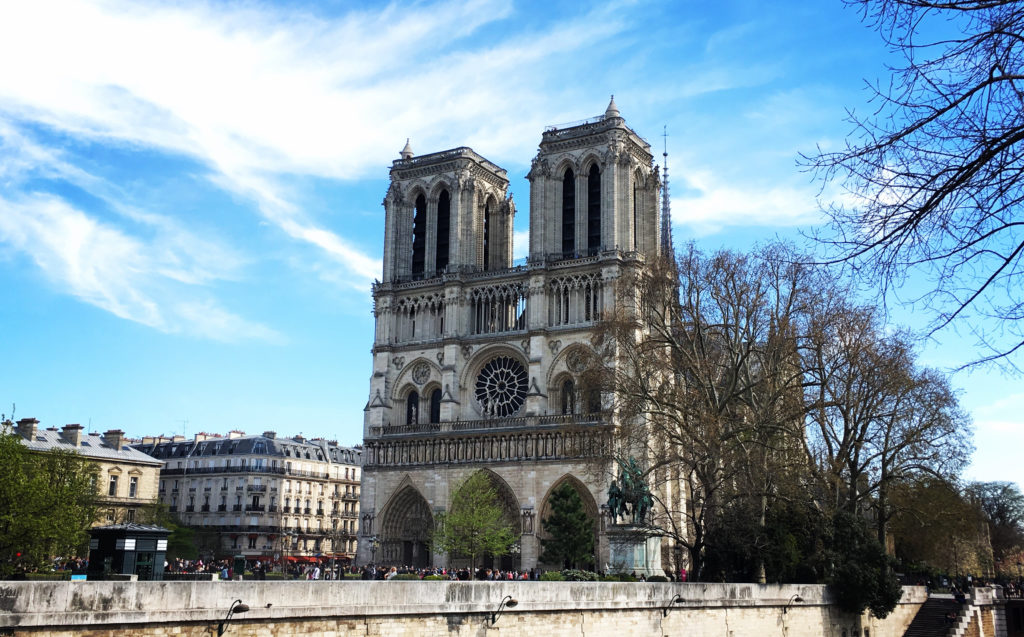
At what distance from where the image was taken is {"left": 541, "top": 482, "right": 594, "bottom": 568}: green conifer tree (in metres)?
42.0

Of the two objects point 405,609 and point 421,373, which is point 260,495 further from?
point 405,609

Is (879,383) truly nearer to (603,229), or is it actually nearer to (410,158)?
(603,229)

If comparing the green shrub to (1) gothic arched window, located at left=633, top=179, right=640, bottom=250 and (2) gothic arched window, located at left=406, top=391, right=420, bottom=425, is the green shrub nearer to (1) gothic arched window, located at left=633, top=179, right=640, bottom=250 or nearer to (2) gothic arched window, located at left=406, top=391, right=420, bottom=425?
(1) gothic arched window, located at left=633, top=179, right=640, bottom=250

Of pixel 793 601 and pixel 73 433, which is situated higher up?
pixel 73 433

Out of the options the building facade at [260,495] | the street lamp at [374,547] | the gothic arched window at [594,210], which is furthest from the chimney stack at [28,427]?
the gothic arched window at [594,210]

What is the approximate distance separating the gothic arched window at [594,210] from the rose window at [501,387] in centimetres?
726

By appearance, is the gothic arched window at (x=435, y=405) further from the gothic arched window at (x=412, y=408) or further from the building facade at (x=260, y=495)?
the building facade at (x=260, y=495)

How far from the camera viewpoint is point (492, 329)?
51.8m

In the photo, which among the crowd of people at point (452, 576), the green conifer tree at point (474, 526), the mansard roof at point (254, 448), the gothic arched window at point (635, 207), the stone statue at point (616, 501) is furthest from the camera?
the mansard roof at point (254, 448)

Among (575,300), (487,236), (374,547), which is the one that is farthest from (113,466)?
(575,300)

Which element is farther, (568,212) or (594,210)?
(568,212)

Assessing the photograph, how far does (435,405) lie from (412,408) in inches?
56.2

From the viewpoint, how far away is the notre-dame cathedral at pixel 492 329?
4769cm

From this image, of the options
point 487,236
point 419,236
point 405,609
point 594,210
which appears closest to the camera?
point 405,609
